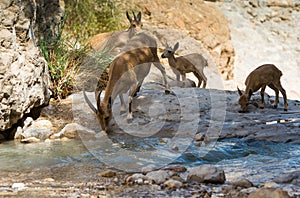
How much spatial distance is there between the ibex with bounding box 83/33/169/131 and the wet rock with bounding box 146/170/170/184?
7.91ft

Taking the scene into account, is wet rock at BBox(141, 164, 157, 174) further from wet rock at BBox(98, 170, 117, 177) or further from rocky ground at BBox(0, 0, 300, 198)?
wet rock at BBox(98, 170, 117, 177)

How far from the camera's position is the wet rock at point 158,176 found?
3860mm

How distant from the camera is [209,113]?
7.14 metres

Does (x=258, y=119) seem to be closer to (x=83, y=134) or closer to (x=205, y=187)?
(x=83, y=134)

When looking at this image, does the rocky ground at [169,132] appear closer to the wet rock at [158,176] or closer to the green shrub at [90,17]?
the wet rock at [158,176]

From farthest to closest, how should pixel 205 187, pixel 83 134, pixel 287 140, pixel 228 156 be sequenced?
pixel 83 134
pixel 287 140
pixel 228 156
pixel 205 187

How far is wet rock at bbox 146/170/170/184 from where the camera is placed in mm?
3860

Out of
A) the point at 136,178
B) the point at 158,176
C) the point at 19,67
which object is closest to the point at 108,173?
the point at 136,178

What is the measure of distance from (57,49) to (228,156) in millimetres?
4375

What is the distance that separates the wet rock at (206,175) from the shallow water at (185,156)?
0.53ft

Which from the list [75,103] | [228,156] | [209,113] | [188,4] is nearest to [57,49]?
[75,103]

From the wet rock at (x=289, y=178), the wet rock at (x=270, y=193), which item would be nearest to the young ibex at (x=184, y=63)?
the wet rock at (x=289, y=178)

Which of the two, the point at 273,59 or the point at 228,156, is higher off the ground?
the point at 273,59

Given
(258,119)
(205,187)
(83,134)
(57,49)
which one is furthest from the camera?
(57,49)
